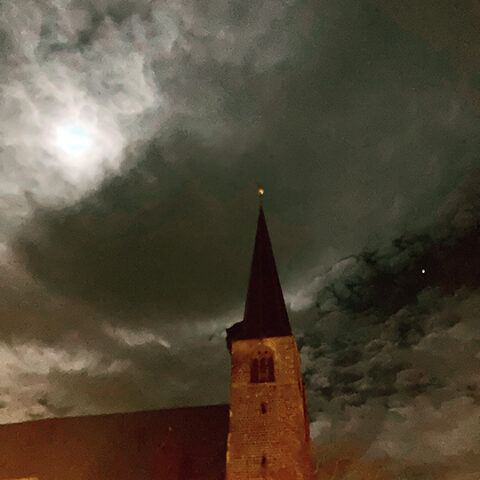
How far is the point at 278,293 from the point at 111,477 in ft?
40.3

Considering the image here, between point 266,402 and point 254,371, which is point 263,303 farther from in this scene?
point 266,402

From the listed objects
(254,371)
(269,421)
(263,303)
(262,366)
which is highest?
(263,303)

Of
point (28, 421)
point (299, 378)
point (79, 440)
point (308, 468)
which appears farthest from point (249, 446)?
point (28, 421)

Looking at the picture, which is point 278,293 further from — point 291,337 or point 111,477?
point 111,477

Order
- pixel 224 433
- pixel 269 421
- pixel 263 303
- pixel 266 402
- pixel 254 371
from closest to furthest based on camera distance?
1. pixel 269 421
2. pixel 266 402
3. pixel 254 371
4. pixel 224 433
5. pixel 263 303

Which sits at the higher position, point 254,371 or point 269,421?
point 254,371

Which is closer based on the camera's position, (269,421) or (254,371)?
(269,421)

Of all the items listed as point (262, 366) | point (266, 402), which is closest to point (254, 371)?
point (262, 366)

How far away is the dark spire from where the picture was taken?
2316 centimetres

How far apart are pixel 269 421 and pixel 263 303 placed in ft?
20.8

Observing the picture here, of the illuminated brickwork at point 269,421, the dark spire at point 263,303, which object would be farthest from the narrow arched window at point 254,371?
the dark spire at point 263,303

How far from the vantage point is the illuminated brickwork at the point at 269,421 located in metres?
19.3

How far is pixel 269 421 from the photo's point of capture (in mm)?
20281

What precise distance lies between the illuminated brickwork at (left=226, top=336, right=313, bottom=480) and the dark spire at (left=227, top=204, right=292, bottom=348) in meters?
0.83
